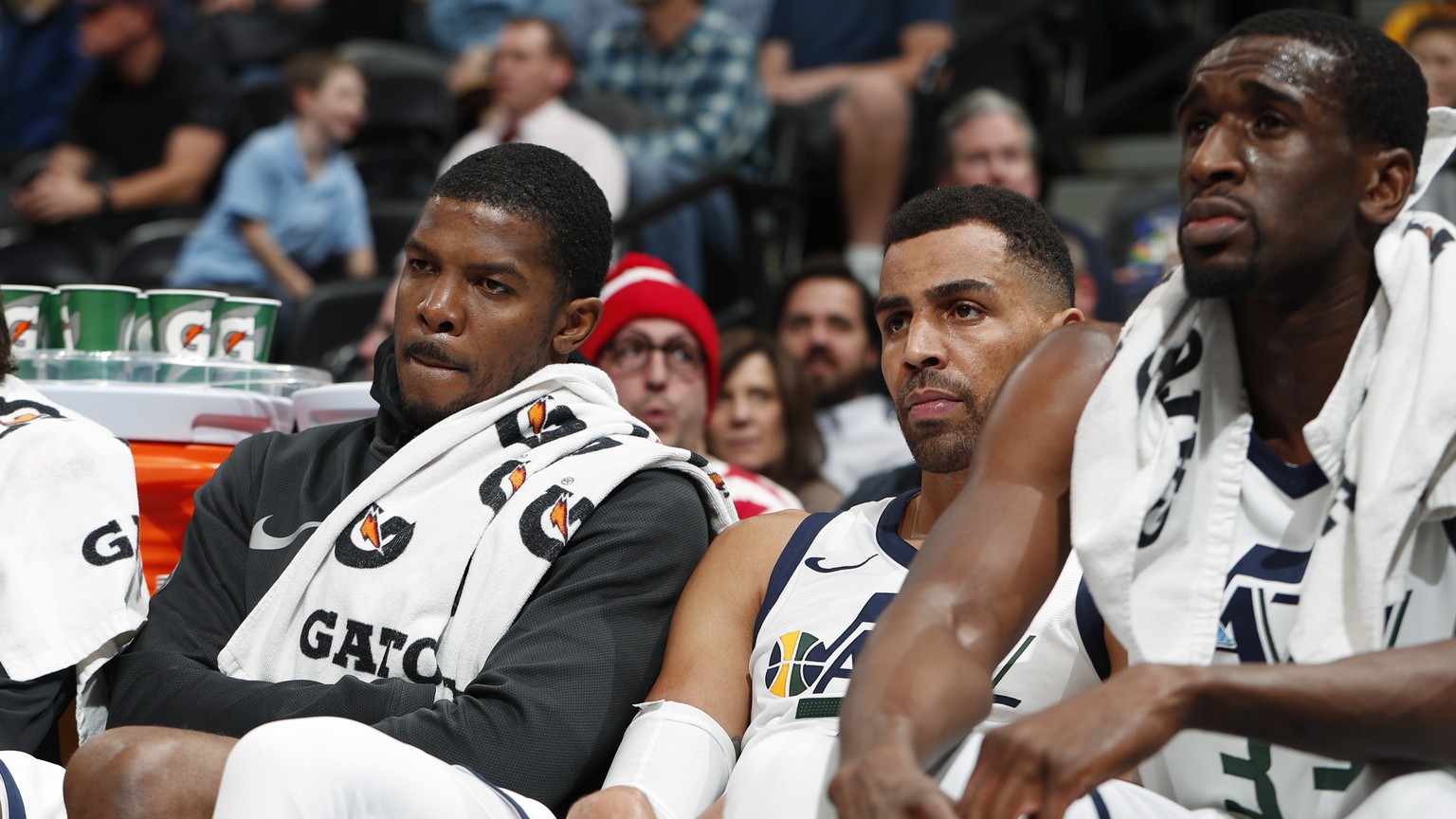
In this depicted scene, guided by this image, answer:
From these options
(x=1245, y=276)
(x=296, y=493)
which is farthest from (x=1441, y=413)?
(x=296, y=493)

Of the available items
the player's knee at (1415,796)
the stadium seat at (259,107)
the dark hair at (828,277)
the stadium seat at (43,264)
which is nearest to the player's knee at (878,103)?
the dark hair at (828,277)

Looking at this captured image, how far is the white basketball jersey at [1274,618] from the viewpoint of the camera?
1917mm

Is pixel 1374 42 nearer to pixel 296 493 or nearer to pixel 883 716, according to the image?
pixel 883 716

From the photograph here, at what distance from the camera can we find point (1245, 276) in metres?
1.95

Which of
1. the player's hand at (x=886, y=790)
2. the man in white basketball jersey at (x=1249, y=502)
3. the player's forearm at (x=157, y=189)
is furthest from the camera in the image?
the player's forearm at (x=157, y=189)

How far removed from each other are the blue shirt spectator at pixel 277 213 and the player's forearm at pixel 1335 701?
5045 millimetres

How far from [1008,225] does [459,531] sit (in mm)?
998

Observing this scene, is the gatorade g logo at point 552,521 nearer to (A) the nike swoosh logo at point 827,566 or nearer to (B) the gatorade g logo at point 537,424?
(B) the gatorade g logo at point 537,424

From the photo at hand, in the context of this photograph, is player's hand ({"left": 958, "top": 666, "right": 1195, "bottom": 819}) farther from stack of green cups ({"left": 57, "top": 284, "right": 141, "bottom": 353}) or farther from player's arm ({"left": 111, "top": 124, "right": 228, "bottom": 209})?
player's arm ({"left": 111, "top": 124, "right": 228, "bottom": 209})

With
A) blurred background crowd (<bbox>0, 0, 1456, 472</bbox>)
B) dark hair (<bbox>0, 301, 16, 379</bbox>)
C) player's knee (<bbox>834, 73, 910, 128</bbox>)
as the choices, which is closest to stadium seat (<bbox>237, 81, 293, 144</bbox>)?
blurred background crowd (<bbox>0, 0, 1456, 472</bbox>)

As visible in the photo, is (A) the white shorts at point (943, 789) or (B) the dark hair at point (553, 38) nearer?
(A) the white shorts at point (943, 789)

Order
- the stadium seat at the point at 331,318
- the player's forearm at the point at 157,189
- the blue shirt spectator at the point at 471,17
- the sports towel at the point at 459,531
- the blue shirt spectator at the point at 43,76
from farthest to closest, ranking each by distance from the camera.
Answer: the blue shirt spectator at the point at 471,17
the blue shirt spectator at the point at 43,76
the player's forearm at the point at 157,189
the stadium seat at the point at 331,318
the sports towel at the point at 459,531

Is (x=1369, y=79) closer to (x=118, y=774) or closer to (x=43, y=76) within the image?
(x=118, y=774)

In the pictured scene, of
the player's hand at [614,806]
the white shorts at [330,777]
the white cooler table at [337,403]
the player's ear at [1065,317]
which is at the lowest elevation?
the white shorts at [330,777]
